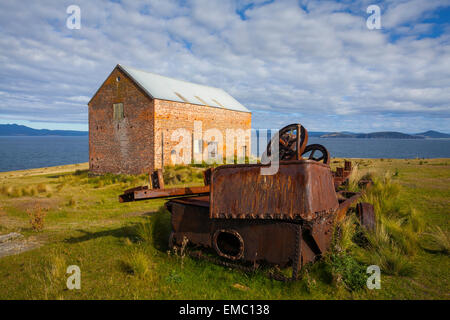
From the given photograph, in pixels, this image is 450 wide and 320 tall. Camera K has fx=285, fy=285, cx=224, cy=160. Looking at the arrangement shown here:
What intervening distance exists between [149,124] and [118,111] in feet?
11.6

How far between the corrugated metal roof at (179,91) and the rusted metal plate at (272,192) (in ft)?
52.4

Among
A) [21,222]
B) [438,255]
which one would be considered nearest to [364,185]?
[438,255]

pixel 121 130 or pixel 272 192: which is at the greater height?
pixel 121 130

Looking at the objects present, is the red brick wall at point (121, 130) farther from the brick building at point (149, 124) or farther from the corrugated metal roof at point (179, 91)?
the corrugated metal roof at point (179, 91)

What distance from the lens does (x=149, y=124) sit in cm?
1877

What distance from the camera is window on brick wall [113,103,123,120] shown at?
2047 cm

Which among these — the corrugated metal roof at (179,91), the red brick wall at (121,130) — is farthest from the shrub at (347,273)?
the corrugated metal roof at (179,91)

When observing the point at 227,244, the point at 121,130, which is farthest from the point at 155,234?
the point at 121,130

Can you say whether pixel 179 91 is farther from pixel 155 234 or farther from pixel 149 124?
pixel 155 234

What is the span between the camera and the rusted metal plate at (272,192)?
3.41m

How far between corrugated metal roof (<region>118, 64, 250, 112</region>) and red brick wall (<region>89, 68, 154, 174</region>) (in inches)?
31.2

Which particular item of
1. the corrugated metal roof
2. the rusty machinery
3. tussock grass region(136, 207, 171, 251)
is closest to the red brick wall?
the corrugated metal roof

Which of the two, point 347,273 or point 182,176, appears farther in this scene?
point 182,176
